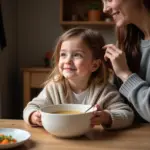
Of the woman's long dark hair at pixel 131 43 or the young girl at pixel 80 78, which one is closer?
the young girl at pixel 80 78

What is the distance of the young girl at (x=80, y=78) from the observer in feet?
3.82

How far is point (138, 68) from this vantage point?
1308mm

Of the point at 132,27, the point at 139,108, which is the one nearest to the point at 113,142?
the point at 139,108

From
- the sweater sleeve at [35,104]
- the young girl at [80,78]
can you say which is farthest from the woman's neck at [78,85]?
the sweater sleeve at [35,104]

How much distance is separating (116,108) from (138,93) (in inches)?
4.0

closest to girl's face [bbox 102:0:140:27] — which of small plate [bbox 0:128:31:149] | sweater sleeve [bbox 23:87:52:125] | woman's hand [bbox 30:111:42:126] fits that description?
sweater sleeve [bbox 23:87:52:125]

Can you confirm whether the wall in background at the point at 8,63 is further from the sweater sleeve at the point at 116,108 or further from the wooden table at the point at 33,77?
the sweater sleeve at the point at 116,108

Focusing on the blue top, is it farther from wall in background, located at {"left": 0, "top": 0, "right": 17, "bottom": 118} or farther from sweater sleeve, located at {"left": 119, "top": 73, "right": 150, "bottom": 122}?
wall in background, located at {"left": 0, "top": 0, "right": 17, "bottom": 118}

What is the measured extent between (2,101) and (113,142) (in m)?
2.25

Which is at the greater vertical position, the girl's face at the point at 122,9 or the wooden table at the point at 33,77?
the girl's face at the point at 122,9

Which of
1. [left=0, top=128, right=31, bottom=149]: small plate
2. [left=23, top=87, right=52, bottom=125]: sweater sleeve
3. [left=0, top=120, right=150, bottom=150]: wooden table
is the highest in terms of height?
[left=23, top=87, right=52, bottom=125]: sweater sleeve

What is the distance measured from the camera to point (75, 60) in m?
1.18

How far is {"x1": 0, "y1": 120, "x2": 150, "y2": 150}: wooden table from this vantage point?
803mm

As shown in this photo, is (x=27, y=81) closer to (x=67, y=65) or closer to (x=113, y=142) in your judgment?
(x=67, y=65)
